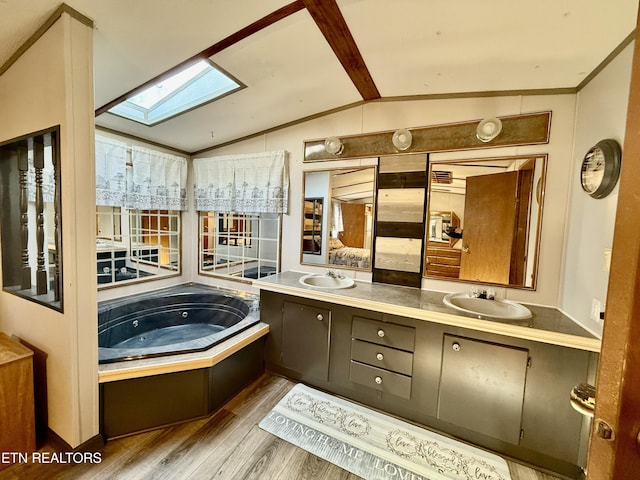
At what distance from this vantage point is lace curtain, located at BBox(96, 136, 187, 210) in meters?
2.46

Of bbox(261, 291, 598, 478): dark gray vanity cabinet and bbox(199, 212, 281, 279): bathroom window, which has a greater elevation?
bbox(199, 212, 281, 279): bathroom window

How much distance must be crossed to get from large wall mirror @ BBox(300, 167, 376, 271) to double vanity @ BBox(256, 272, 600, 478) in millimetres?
372

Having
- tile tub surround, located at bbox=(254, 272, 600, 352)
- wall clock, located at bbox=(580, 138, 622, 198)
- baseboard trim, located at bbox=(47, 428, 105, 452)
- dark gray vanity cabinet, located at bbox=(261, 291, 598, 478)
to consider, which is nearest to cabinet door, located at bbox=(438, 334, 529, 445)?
dark gray vanity cabinet, located at bbox=(261, 291, 598, 478)

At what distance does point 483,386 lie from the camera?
1651 millimetres

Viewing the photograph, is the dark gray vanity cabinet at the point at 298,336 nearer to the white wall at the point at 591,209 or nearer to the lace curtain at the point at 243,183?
the lace curtain at the point at 243,183

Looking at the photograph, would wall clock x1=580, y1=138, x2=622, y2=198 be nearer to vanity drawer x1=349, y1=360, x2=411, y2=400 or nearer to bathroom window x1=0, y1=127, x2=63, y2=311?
vanity drawer x1=349, y1=360, x2=411, y2=400

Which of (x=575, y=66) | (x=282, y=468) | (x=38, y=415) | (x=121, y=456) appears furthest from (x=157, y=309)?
(x=575, y=66)

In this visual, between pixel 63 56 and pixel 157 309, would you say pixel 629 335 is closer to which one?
pixel 63 56

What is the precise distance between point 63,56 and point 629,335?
7.30 ft

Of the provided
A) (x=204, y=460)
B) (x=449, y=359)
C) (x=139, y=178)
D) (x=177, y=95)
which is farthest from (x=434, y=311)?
(x=139, y=178)

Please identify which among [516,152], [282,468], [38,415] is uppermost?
[516,152]

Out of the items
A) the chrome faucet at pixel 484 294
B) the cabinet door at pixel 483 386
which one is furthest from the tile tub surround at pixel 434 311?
the chrome faucet at pixel 484 294

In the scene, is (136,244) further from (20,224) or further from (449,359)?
(449,359)

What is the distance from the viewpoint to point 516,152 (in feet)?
6.59
